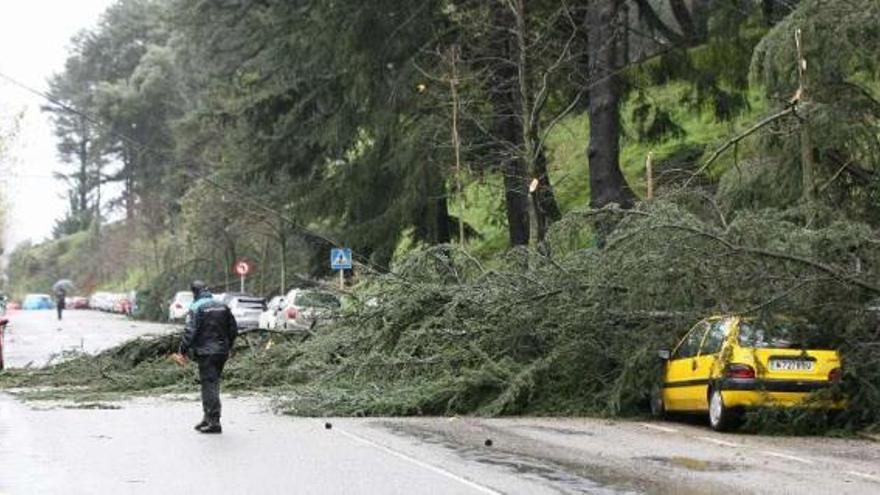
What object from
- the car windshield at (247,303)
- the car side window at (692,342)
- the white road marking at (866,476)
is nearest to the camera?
the white road marking at (866,476)

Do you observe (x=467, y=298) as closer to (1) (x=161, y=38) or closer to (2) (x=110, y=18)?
(1) (x=161, y=38)

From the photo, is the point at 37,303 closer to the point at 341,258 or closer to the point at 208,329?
the point at 341,258

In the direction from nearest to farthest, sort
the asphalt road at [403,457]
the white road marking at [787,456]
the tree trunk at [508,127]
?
1. the asphalt road at [403,457]
2. the white road marking at [787,456]
3. the tree trunk at [508,127]

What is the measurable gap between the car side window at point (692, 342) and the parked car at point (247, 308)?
2725cm

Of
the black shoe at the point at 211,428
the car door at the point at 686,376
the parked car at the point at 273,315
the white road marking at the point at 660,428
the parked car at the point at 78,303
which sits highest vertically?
the parked car at the point at 78,303

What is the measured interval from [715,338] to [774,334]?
0.74m

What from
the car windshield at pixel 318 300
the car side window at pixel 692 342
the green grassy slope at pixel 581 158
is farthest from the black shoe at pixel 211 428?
the green grassy slope at pixel 581 158

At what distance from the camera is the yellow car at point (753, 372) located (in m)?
13.2

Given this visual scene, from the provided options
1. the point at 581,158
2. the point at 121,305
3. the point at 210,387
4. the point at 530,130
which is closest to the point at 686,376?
the point at 210,387

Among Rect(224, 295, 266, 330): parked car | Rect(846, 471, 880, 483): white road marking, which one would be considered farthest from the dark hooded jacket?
Rect(224, 295, 266, 330): parked car

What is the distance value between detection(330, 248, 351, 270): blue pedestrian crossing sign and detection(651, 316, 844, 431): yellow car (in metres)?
16.4

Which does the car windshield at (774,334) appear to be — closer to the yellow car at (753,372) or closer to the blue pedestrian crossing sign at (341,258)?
the yellow car at (753,372)

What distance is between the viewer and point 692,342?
14.4 meters

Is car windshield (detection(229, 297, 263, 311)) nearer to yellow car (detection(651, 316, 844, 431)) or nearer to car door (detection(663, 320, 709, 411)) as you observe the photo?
car door (detection(663, 320, 709, 411))
